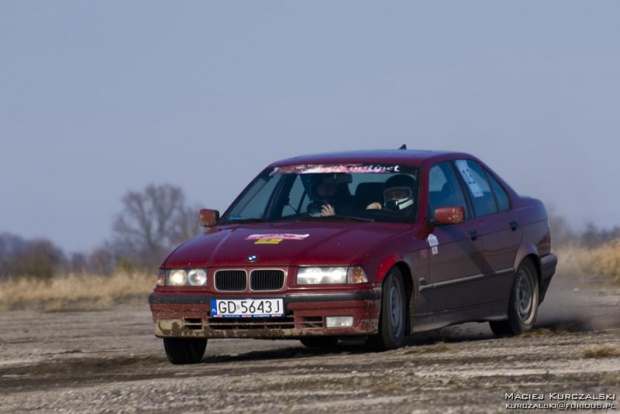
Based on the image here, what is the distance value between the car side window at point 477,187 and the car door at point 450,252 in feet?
0.56

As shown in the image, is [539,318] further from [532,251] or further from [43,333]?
[43,333]

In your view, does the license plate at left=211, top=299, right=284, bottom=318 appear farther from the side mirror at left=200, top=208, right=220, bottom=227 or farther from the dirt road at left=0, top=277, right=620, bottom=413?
the side mirror at left=200, top=208, right=220, bottom=227

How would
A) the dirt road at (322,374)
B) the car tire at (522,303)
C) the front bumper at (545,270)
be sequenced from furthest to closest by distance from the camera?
1. the front bumper at (545,270)
2. the car tire at (522,303)
3. the dirt road at (322,374)

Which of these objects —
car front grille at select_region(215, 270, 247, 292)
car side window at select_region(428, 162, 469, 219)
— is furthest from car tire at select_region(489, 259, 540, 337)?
car front grille at select_region(215, 270, 247, 292)

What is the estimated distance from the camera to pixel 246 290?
383 inches

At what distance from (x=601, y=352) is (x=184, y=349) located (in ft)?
9.93

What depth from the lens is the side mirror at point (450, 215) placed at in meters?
10.5

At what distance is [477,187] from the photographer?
1182 centimetres

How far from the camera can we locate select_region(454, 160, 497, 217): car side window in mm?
11656

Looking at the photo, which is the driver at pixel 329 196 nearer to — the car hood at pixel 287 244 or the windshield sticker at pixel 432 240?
the car hood at pixel 287 244

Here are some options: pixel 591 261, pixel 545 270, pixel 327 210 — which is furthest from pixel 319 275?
pixel 591 261

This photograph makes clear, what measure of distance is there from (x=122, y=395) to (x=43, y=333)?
7960 millimetres

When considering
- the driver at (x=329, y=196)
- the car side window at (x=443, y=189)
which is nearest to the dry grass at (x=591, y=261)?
the car side window at (x=443, y=189)

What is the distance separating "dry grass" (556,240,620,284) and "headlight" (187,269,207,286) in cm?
1307
